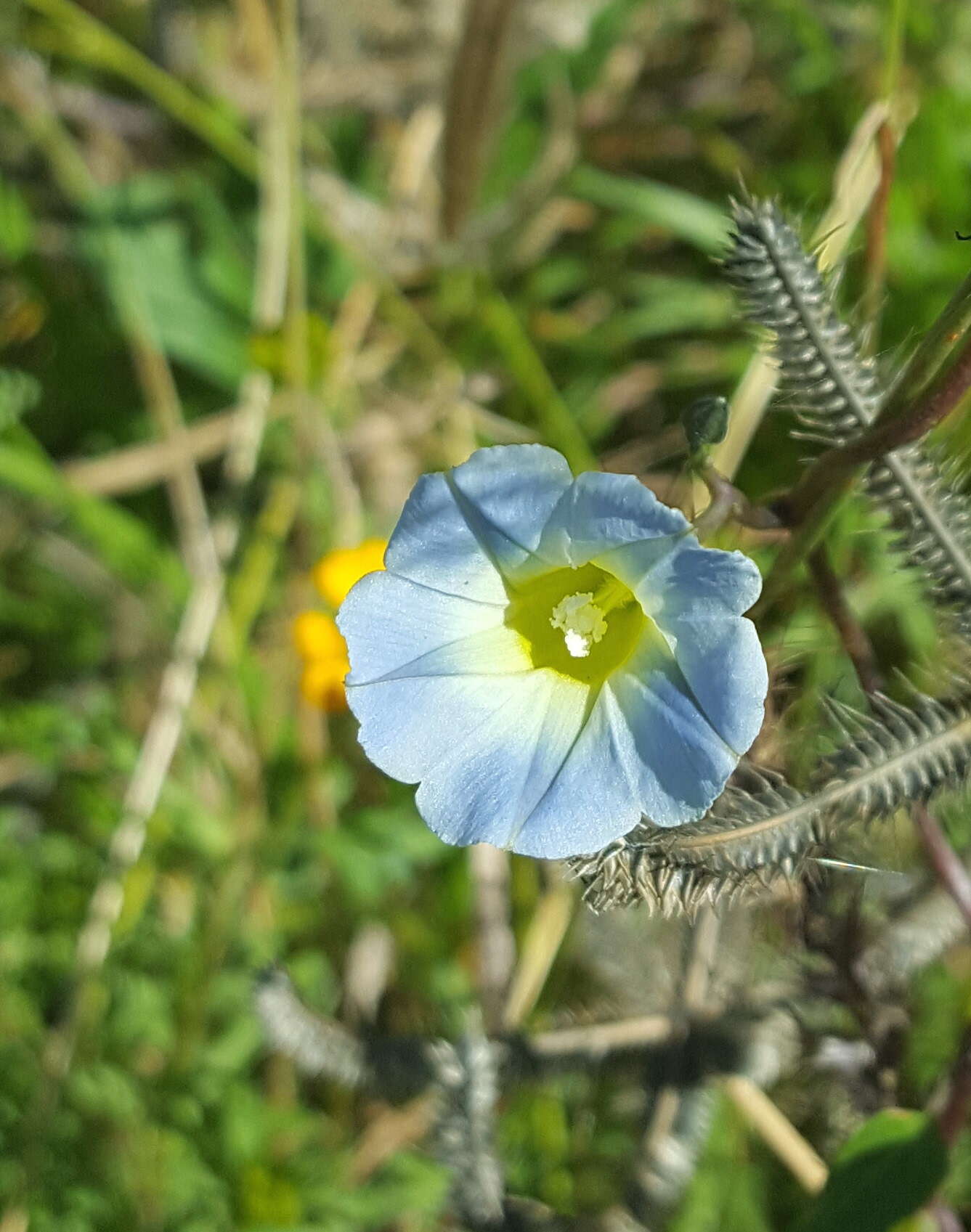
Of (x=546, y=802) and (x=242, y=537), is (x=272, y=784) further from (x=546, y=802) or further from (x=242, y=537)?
(x=546, y=802)

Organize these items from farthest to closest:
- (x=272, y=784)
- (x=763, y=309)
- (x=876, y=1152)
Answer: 1. (x=272, y=784)
2. (x=876, y=1152)
3. (x=763, y=309)

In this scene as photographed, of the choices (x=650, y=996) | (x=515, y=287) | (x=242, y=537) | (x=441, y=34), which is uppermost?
(x=441, y=34)

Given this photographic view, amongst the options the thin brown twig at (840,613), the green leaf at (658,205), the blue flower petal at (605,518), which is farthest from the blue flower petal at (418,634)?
the green leaf at (658,205)

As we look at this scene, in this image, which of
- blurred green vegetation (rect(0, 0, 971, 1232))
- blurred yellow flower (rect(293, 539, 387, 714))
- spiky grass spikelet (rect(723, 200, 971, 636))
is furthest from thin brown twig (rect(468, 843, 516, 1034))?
spiky grass spikelet (rect(723, 200, 971, 636))

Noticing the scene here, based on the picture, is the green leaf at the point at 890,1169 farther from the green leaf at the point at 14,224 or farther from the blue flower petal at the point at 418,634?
the green leaf at the point at 14,224

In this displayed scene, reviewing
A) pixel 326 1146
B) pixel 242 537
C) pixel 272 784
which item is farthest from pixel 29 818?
pixel 326 1146

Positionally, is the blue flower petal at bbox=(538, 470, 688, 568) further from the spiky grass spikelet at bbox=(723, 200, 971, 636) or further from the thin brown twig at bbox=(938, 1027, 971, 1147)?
→ the thin brown twig at bbox=(938, 1027, 971, 1147)
